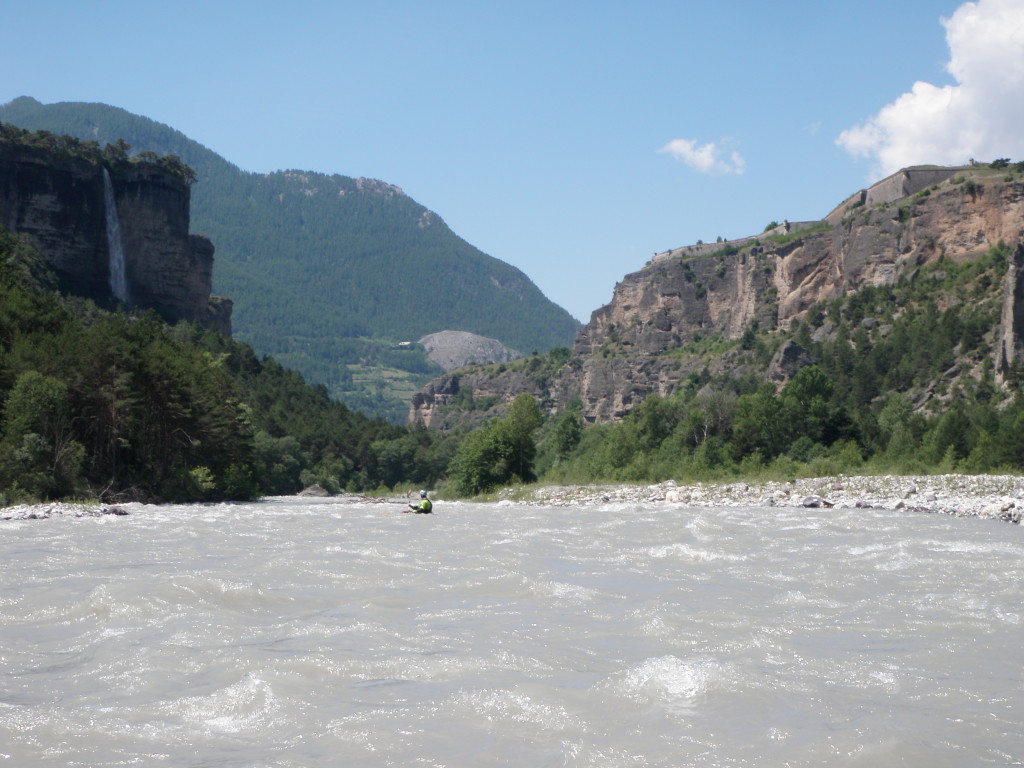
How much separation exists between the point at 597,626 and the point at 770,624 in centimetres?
210

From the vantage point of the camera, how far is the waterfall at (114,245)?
328 ft

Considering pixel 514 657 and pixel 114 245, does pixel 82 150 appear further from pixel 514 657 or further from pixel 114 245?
pixel 514 657

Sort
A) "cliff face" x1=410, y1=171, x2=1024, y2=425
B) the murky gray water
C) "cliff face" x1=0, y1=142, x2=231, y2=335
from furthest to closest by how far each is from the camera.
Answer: "cliff face" x1=410, y1=171, x2=1024, y2=425
"cliff face" x1=0, y1=142, x2=231, y2=335
the murky gray water

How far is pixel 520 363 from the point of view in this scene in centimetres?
17150

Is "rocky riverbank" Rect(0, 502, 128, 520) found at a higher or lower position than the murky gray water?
lower

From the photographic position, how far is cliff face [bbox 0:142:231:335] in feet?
308

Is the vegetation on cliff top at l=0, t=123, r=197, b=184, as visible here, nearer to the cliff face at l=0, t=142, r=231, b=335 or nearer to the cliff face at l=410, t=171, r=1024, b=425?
the cliff face at l=0, t=142, r=231, b=335

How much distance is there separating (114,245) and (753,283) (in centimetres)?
8044

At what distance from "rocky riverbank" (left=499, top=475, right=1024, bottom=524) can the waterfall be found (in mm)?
68827

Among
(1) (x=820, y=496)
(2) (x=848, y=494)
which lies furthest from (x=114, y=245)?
(2) (x=848, y=494)

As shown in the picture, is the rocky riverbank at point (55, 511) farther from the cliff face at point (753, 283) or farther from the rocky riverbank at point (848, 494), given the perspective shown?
the cliff face at point (753, 283)

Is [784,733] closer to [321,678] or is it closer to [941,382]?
[321,678]

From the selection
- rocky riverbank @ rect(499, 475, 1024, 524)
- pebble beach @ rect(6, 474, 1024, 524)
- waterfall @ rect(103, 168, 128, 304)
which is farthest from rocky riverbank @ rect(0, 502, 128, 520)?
waterfall @ rect(103, 168, 128, 304)

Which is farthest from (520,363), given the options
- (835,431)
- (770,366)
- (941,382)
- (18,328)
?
(18,328)
